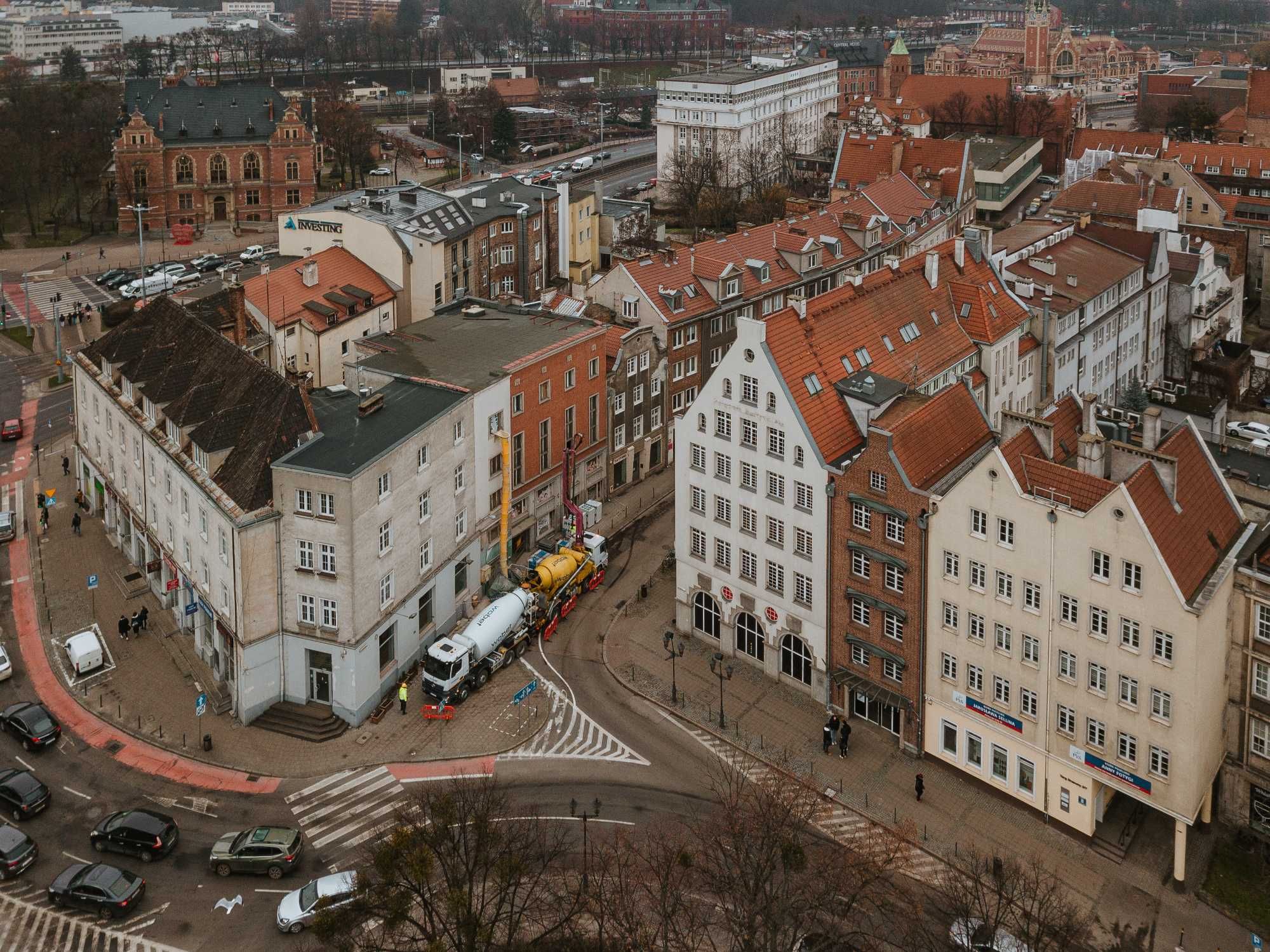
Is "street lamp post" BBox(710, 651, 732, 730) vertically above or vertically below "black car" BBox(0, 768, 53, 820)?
above

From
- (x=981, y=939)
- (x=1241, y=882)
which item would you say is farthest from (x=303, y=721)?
(x=1241, y=882)

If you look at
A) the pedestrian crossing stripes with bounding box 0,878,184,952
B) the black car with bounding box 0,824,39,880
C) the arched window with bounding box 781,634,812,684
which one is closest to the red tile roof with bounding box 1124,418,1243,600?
the arched window with bounding box 781,634,812,684

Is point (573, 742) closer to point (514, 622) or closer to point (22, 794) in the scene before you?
point (514, 622)

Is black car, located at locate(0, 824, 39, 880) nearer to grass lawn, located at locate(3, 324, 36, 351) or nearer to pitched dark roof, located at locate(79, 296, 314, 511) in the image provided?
pitched dark roof, located at locate(79, 296, 314, 511)

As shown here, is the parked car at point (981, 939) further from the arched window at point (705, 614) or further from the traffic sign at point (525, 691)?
the traffic sign at point (525, 691)

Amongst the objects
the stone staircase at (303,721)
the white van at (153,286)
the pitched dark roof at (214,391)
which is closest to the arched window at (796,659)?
the stone staircase at (303,721)
